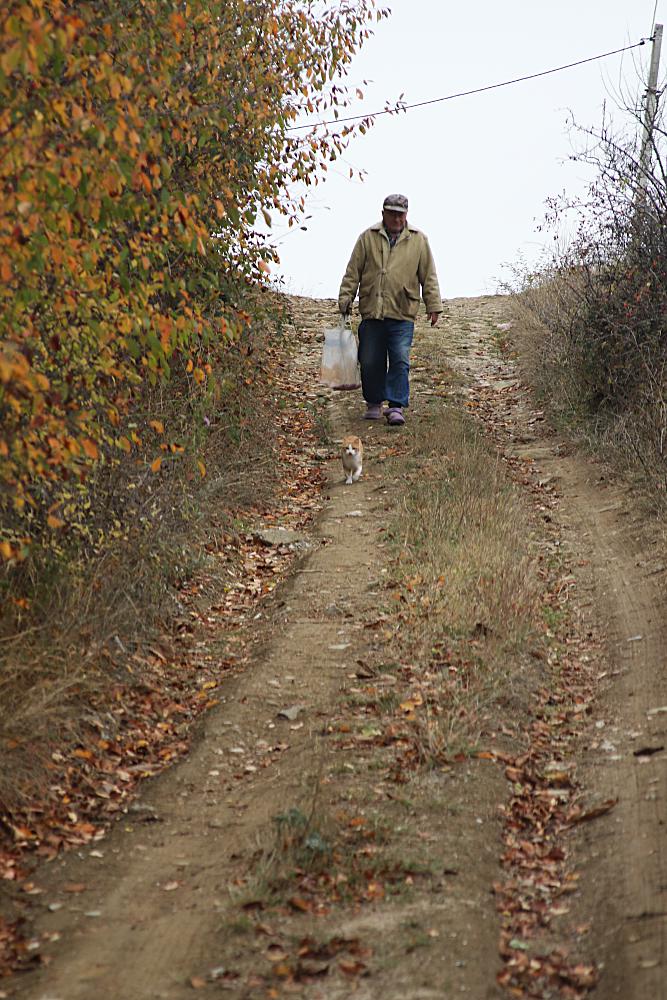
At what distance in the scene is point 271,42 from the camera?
28.6 feet

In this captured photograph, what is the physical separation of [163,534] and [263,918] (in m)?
4.01

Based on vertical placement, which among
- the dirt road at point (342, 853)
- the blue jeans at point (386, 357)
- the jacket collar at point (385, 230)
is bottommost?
the dirt road at point (342, 853)

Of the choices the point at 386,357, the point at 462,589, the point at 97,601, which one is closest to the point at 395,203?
the point at 386,357

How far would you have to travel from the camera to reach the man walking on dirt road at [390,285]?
39.6 ft

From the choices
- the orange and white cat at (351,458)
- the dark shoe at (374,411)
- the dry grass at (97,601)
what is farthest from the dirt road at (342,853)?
the dark shoe at (374,411)

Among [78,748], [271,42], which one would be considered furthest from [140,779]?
[271,42]

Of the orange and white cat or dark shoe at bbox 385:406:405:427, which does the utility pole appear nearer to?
dark shoe at bbox 385:406:405:427

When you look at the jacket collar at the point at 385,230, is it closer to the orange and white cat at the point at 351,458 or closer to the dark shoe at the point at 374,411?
the dark shoe at the point at 374,411

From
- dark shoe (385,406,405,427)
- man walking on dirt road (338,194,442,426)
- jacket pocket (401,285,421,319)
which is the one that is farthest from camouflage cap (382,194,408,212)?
dark shoe (385,406,405,427)

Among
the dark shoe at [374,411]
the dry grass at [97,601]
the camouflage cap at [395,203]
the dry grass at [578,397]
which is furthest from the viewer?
the dark shoe at [374,411]

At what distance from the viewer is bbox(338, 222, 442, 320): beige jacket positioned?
1208cm

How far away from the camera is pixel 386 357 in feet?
41.5

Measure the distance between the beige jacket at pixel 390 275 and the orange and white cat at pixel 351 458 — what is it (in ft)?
6.25

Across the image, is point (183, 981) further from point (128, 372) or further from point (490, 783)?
point (128, 372)
